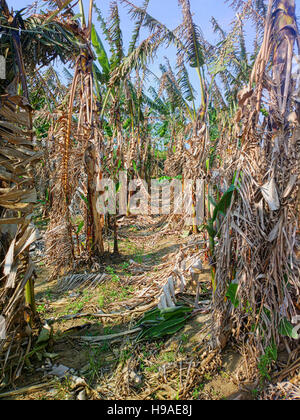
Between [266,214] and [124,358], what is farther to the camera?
[124,358]

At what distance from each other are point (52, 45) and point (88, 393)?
306 centimetres

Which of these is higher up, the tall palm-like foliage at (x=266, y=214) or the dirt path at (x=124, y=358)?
the tall palm-like foliage at (x=266, y=214)

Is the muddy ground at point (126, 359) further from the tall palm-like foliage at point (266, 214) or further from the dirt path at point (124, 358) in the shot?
the tall palm-like foliage at point (266, 214)

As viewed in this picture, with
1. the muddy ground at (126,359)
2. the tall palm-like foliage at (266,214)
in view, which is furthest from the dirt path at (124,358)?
the tall palm-like foliage at (266,214)

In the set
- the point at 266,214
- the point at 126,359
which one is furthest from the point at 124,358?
the point at 266,214

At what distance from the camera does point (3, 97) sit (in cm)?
179

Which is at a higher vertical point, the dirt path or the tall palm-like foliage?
the tall palm-like foliage

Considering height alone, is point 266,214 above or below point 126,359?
above

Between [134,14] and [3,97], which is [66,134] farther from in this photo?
[134,14]

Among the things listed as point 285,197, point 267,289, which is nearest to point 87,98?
point 285,197

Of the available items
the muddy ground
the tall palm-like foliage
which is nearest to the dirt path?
the muddy ground

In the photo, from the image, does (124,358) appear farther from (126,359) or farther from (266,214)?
(266,214)

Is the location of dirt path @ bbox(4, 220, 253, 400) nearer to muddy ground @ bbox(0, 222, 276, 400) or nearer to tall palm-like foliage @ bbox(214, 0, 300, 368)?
muddy ground @ bbox(0, 222, 276, 400)

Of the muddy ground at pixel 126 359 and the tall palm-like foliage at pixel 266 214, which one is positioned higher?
the tall palm-like foliage at pixel 266 214
